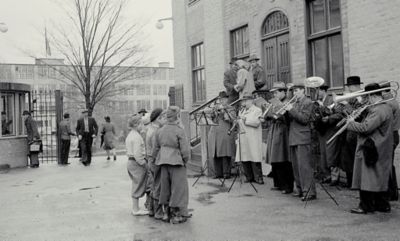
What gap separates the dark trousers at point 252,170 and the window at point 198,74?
263 inches

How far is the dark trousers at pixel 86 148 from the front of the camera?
16.3 m

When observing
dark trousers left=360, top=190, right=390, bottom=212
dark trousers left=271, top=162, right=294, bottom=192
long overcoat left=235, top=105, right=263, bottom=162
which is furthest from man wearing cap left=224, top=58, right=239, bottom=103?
dark trousers left=360, top=190, right=390, bottom=212

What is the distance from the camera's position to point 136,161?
7707mm

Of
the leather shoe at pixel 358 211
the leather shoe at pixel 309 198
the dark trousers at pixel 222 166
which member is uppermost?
the dark trousers at pixel 222 166

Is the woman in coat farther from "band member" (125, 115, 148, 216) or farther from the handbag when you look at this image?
"band member" (125, 115, 148, 216)

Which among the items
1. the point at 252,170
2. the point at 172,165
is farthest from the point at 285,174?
the point at 172,165

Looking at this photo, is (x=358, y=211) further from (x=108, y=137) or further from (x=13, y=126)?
(x=13, y=126)

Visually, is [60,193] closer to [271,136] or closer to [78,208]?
[78,208]

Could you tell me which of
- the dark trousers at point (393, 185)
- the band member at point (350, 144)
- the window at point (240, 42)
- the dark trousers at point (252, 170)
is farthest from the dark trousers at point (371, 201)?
the window at point (240, 42)

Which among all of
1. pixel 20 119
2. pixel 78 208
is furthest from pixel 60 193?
pixel 20 119

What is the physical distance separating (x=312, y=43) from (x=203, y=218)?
5724 millimetres

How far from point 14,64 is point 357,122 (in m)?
68.3

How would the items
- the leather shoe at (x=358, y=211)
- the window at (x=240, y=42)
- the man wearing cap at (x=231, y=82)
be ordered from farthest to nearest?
the window at (x=240, y=42)
the man wearing cap at (x=231, y=82)
the leather shoe at (x=358, y=211)

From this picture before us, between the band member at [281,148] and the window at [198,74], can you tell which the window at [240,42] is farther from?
the band member at [281,148]
